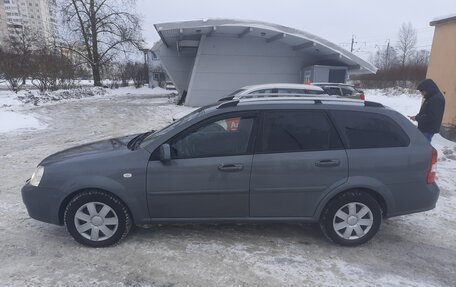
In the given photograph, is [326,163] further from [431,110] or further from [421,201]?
[431,110]

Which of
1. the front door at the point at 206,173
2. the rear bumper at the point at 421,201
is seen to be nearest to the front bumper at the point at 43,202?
the front door at the point at 206,173

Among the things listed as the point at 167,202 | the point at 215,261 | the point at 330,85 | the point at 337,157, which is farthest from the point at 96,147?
the point at 330,85

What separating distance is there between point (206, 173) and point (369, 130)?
1.86 meters

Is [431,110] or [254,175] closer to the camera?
[254,175]

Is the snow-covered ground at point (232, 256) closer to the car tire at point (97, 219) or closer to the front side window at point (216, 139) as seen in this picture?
the car tire at point (97, 219)

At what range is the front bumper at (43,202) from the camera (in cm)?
368

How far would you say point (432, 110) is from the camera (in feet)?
19.5

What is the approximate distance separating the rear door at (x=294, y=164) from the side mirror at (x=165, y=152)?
890 millimetres

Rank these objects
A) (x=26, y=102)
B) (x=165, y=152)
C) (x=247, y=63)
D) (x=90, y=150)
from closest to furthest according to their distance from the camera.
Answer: (x=165, y=152) → (x=90, y=150) → (x=247, y=63) → (x=26, y=102)

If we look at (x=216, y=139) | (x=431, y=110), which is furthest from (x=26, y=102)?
(x=431, y=110)

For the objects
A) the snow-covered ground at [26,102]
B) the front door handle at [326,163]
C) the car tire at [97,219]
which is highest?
the front door handle at [326,163]

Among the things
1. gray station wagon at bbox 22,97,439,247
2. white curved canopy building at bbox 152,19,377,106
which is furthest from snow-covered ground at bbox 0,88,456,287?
white curved canopy building at bbox 152,19,377,106

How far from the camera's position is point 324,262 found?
3.55m

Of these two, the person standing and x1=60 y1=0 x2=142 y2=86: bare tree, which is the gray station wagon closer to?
the person standing
